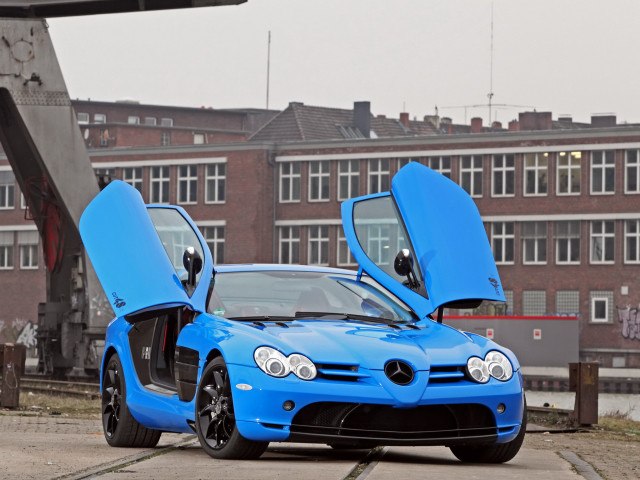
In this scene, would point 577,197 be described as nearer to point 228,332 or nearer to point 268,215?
point 268,215

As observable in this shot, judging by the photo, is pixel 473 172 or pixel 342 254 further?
pixel 342 254

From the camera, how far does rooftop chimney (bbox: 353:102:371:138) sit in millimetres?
95750

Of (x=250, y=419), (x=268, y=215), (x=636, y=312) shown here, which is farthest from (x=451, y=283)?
(x=268, y=215)

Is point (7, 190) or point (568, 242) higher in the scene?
point (7, 190)

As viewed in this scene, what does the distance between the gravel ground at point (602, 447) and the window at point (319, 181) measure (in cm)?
6341

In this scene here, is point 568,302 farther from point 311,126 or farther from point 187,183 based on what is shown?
point 311,126

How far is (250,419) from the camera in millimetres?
8070

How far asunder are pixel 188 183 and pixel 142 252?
7403 cm

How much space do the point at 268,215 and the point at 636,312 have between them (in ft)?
72.9

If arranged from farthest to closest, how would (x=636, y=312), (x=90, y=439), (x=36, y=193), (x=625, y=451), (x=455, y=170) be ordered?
(x=455, y=170), (x=636, y=312), (x=36, y=193), (x=625, y=451), (x=90, y=439)

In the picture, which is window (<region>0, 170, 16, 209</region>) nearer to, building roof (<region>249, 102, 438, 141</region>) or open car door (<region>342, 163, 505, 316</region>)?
building roof (<region>249, 102, 438, 141</region>)

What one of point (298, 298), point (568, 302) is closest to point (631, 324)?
point (568, 302)

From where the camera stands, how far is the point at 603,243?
73562 mm

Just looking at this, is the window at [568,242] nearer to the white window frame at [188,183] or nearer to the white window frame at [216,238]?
the white window frame at [216,238]
